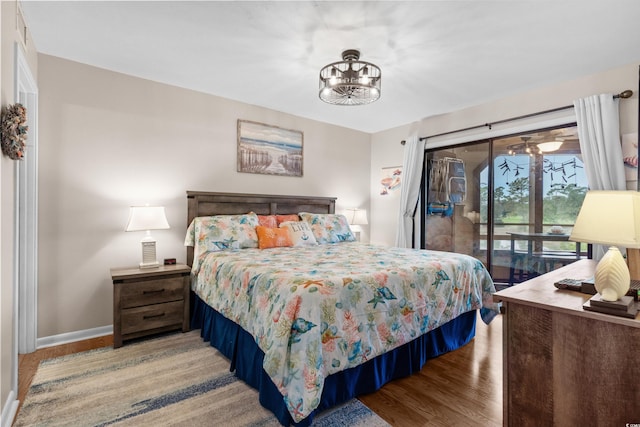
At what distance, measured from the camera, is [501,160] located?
12.3 ft

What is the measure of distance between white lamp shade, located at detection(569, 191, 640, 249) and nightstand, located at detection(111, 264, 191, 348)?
9.55 ft

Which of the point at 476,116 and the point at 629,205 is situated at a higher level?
the point at 476,116

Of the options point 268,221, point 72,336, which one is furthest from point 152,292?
point 268,221

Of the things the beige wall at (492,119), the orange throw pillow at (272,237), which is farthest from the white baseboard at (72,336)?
the beige wall at (492,119)

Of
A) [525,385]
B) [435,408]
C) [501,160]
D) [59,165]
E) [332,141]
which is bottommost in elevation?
[435,408]

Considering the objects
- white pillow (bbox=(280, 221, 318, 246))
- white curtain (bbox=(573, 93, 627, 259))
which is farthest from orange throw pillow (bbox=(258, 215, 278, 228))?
white curtain (bbox=(573, 93, 627, 259))

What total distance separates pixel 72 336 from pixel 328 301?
2.59 meters

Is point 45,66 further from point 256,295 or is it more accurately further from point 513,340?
point 513,340

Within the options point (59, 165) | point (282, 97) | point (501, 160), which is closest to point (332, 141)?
point (282, 97)

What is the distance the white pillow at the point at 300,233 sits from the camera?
335 cm

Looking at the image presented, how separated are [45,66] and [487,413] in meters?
4.26

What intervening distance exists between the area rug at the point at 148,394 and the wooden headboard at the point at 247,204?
3.79 feet

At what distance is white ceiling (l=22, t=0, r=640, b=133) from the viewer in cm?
202

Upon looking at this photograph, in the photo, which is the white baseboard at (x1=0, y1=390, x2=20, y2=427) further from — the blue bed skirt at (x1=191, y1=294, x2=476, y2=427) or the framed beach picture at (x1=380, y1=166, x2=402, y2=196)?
the framed beach picture at (x1=380, y1=166, x2=402, y2=196)
